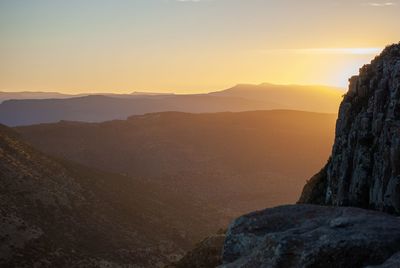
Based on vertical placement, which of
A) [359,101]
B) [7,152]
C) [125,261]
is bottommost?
[125,261]

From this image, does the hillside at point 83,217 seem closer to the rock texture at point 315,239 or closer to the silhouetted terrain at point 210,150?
the silhouetted terrain at point 210,150

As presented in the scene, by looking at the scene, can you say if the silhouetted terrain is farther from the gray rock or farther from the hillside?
the gray rock

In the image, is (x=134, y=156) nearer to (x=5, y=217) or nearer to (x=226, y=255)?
(x=5, y=217)

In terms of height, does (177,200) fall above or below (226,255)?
below

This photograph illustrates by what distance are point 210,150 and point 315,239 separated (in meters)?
97.7

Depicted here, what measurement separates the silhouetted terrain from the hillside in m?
15.3

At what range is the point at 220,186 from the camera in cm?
9338

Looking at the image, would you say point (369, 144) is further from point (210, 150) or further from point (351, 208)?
point (210, 150)

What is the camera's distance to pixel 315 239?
13688 millimetres

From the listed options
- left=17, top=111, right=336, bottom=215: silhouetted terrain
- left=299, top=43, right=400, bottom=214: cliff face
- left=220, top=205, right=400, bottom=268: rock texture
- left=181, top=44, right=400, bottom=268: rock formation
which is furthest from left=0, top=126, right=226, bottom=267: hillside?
left=220, top=205, right=400, bottom=268: rock texture

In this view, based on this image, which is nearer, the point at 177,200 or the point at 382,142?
the point at 382,142

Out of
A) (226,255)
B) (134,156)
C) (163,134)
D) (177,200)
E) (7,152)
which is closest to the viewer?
(226,255)

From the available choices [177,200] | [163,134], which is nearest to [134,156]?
[163,134]

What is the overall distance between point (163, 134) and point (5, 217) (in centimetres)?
7085
